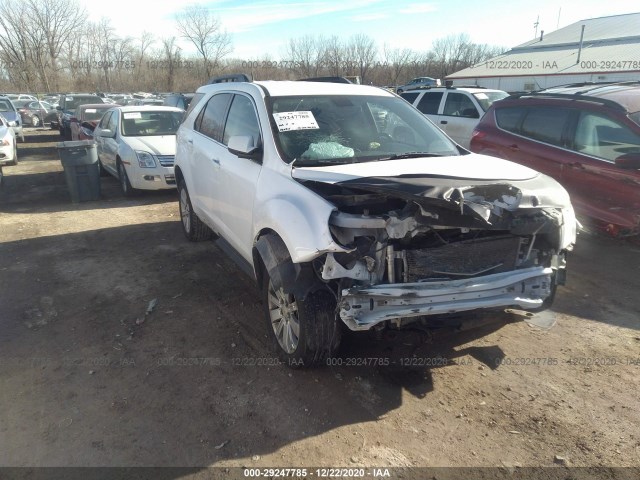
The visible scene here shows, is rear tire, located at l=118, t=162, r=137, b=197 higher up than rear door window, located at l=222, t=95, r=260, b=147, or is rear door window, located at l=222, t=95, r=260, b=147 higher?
rear door window, located at l=222, t=95, r=260, b=147

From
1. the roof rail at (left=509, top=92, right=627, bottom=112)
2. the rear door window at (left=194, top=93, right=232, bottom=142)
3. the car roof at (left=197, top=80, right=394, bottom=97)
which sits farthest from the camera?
the roof rail at (left=509, top=92, right=627, bottom=112)

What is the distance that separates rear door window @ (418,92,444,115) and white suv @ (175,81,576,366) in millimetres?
7558

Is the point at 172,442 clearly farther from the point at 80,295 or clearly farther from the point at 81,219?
the point at 81,219

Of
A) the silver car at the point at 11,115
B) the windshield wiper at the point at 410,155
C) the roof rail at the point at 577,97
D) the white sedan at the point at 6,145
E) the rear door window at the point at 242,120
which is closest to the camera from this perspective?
the windshield wiper at the point at 410,155

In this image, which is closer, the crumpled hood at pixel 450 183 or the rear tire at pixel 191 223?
the crumpled hood at pixel 450 183

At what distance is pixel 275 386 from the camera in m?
3.21

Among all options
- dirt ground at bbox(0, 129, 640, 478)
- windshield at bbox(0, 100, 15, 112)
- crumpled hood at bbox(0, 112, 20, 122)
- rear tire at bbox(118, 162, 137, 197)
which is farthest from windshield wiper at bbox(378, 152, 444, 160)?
windshield at bbox(0, 100, 15, 112)

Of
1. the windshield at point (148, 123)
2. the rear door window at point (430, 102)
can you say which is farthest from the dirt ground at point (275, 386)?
the rear door window at point (430, 102)

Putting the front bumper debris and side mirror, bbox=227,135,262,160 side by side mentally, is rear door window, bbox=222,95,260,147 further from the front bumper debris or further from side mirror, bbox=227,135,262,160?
the front bumper debris

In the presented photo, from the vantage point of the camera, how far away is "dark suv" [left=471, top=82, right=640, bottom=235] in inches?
209

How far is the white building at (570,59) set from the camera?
91.1 feet

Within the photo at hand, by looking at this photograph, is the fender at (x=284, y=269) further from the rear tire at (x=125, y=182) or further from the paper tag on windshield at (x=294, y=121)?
the rear tire at (x=125, y=182)

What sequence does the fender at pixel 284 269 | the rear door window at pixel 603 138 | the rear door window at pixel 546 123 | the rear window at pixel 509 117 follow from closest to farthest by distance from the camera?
the fender at pixel 284 269, the rear door window at pixel 603 138, the rear door window at pixel 546 123, the rear window at pixel 509 117

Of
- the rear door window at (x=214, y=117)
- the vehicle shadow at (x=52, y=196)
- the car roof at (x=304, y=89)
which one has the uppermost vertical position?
the car roof at (x=304, y=89)
